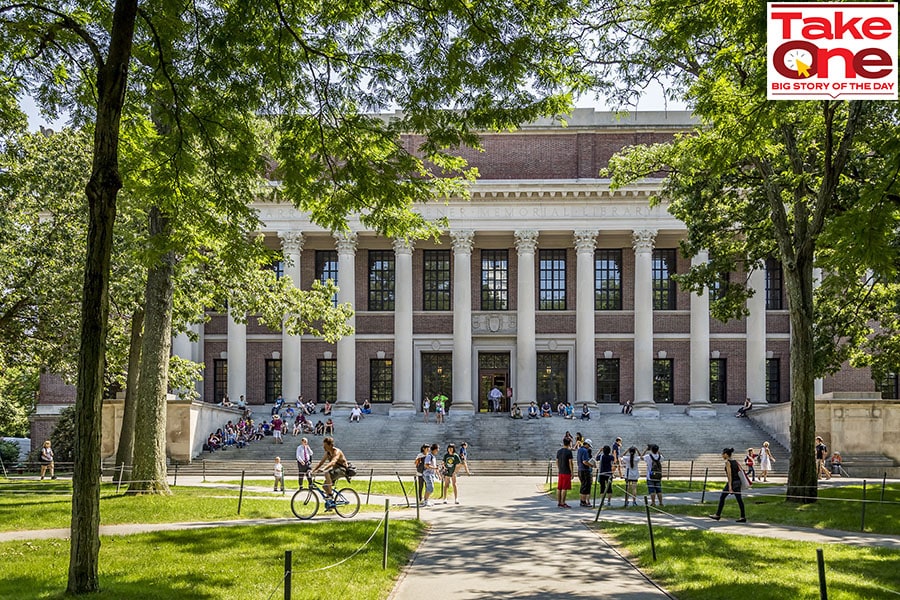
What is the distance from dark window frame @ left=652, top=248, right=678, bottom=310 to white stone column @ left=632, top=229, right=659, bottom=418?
1.86 m

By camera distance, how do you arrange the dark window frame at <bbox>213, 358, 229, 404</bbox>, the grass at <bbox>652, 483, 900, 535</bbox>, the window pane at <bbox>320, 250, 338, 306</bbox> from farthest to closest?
the window pane at <bbox>320, 250, 338, 306</bbox>
the dark window frame at <bbox>213, 358, 229, 404</bbox>
the grass at <bbox>652, 483, 900, 535</bbox>

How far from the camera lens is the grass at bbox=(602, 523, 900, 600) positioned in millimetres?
12391

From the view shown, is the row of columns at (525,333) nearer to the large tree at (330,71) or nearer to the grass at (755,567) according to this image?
the grass at (755,567)

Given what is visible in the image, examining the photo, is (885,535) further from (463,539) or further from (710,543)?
(463,539)

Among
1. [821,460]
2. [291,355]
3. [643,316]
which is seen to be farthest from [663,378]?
[291,355]

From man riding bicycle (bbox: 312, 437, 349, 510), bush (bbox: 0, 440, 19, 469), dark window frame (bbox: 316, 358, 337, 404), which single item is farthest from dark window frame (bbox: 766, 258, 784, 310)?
bush (bbox: 0, 440, 19, 469)

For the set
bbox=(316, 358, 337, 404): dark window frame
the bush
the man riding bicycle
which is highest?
bbox=(316, 358, 337, 404): dark window frame

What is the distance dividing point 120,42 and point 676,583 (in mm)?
10026

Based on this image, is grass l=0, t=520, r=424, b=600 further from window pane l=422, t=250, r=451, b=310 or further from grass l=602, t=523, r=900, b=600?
window pane l=422, t=250, r=451, b=310

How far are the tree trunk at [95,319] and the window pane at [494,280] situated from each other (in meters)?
44.7

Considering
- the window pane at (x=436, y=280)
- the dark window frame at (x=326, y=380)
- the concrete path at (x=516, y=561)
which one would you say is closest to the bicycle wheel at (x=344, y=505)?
the concrete path at (x=516, y=561)

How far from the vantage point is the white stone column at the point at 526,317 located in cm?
5250

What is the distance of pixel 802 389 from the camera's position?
23828mm

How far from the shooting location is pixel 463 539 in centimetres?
1789
